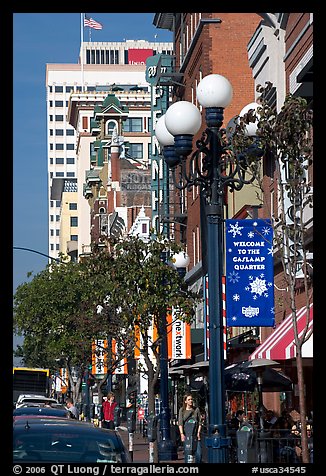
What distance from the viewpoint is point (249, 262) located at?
22.3m

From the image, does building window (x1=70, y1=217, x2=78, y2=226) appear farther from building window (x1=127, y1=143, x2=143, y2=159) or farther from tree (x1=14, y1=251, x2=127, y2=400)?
tree (x1=14, y1=251, x2=127, y2=400)

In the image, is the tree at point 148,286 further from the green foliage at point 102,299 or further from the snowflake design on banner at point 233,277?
the snowflake design on banner at point 233,277

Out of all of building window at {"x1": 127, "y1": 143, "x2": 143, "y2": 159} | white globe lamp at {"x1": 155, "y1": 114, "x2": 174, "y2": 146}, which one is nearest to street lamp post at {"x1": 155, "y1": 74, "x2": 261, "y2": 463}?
white globe lamp at {"x1": 155, "y1": 114, "x2": 174, "y2": 146}

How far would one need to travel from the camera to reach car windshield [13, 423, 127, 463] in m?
11.8

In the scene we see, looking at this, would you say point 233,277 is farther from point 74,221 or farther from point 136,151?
point 74,221

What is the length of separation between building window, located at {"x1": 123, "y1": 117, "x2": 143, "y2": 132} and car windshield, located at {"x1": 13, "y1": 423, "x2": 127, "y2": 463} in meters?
124

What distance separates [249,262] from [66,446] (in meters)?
10.9

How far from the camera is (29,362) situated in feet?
411

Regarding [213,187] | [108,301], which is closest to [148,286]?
[108,301]

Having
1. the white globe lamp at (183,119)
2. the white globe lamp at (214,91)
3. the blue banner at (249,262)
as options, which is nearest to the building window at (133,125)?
the blue banner at (249,262)
